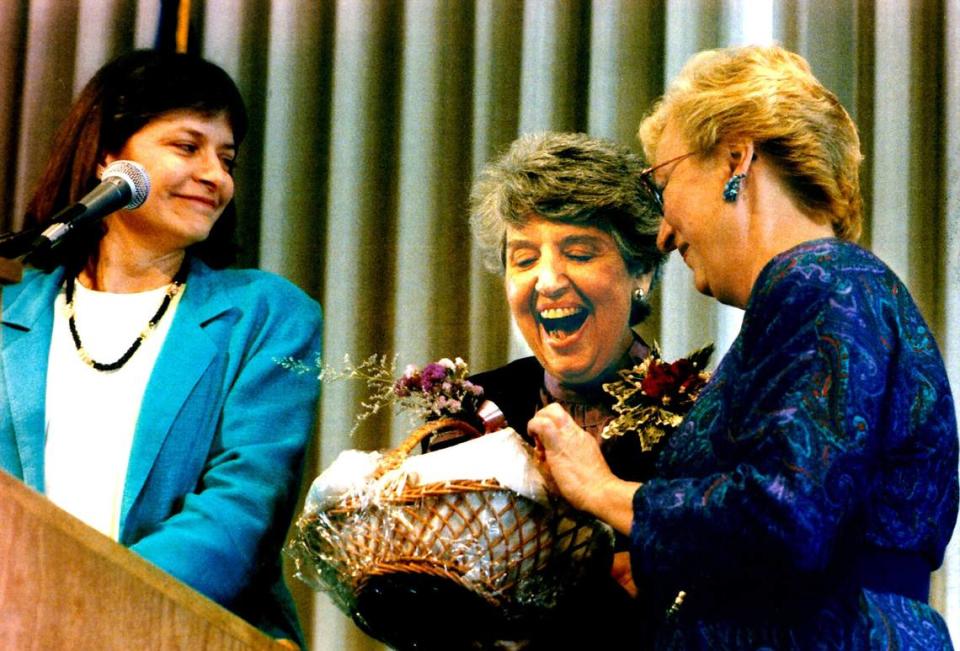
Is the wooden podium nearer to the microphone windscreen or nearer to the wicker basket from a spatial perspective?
the wicker basket

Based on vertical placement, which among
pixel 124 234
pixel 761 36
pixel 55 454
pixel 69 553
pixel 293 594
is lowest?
pixel 293 594

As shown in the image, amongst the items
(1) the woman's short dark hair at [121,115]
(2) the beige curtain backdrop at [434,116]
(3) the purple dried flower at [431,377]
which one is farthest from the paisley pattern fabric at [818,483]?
(1) the woman's short dark hair at [121,115]

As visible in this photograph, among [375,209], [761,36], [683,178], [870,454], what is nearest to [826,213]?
[683,178]

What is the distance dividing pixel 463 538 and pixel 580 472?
0.21m

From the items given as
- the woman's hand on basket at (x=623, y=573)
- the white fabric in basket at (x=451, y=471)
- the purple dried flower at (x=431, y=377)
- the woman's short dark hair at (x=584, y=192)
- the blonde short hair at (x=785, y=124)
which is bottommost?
the woman's hand on basket at (x=623, y=573)

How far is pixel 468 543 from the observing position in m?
2.05

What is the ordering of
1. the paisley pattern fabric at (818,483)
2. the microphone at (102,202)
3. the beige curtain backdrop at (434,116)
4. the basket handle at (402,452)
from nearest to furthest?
1. the paisley pattern fabric at (818,483)
2. the microphone at (102,202)
3. the basket handle at (402,452)
4. the beige curtain backdrop at (434,116)

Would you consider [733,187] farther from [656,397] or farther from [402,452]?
[402,452]

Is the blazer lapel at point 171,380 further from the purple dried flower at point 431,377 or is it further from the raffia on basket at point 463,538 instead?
the raffia on basket at point 463,538

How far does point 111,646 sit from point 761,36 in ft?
6.68

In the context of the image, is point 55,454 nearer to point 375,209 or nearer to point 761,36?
point 375,209

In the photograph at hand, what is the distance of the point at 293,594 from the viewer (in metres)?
3.01

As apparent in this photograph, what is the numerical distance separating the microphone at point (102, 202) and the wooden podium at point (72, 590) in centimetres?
47

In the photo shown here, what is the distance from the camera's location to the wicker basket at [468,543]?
6.77 ft
